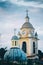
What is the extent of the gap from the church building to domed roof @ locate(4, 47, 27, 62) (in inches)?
92.8

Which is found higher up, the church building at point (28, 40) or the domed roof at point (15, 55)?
the church building at point (28, 40)

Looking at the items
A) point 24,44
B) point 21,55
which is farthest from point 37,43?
point 21,55

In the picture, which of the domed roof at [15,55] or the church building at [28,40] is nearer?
the domed roof at [15,55]

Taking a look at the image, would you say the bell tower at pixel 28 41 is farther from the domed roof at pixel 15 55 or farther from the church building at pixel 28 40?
the domed roof at pixel 15 55

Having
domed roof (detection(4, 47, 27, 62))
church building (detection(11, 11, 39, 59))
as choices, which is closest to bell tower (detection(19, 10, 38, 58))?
church building (detection(11, 11, 39, 59))

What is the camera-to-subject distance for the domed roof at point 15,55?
3884cm

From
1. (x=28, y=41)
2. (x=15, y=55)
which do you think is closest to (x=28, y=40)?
(x=28, y=41)

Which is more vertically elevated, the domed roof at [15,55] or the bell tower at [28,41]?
the bell tower at [28,41]

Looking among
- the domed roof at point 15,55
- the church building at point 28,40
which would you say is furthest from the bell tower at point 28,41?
the domed roof at point 15,55

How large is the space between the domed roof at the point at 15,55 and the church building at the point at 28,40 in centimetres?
236

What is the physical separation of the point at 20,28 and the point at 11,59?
420 cm

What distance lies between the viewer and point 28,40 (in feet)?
139

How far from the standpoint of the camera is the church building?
42031 millimetres

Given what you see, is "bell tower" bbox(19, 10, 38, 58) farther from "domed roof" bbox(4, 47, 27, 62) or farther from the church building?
"domed roof" bbox(4, 47, 27, 62)
